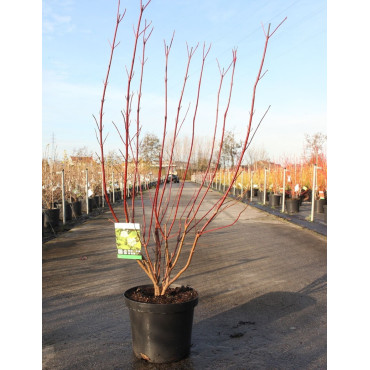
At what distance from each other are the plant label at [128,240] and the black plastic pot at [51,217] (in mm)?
6671

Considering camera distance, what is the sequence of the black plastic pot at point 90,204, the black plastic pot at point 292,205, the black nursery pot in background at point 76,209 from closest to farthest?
the black nursery pot in background at point 76,209 < the black plastic pot at point 292,205 < the black plastic pot at point 90,204

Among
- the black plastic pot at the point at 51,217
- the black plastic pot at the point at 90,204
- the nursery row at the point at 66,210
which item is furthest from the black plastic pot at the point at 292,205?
the black plastic pot at the point at 51,217

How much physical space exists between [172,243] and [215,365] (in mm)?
5249

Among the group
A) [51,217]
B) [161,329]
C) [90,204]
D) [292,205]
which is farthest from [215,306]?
[90,204]

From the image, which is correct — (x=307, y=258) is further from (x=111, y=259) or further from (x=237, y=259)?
(x=111, y=259)

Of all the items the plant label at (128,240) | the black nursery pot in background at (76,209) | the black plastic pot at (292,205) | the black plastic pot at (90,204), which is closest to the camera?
the plant label at (128,240)

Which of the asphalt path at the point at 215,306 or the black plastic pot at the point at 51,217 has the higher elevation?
the black plastic pot at the point at 51,217

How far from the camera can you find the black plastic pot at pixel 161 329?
2863mm

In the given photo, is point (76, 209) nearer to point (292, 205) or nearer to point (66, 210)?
Answer: point (66, 210)

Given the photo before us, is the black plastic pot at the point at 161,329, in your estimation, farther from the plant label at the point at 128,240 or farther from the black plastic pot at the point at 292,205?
the black plastic pot at the point at 292,205

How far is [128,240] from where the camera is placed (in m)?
3.01

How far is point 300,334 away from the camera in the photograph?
3.46 meters

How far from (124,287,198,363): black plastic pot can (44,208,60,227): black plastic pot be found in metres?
6.77

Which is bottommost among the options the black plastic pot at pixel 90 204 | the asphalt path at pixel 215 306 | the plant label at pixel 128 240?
the asphalt path at pixel 215 306
